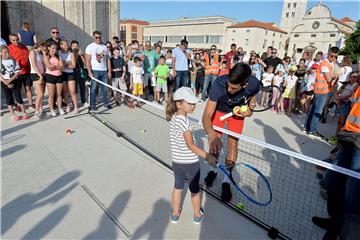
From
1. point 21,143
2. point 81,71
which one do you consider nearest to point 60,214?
point 21,143

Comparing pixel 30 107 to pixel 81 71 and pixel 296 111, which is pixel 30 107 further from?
pixel 296 111

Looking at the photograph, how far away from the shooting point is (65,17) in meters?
14.7

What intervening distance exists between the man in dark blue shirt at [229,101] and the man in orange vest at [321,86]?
3349 millimetres

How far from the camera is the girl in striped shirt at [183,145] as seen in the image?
2443 millimetres

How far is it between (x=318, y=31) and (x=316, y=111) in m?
74.7

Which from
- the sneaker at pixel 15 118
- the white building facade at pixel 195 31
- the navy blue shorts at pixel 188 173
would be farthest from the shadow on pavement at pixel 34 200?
the white building facade at pixel 195 31

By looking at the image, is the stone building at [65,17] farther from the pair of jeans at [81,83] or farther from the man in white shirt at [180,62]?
the man in white shirt at [180,62]

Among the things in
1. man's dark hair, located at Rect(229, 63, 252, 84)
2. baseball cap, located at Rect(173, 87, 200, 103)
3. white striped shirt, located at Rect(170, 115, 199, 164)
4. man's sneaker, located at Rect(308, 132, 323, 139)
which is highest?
man's dark hair, located at Rect(229, 63, 252, 84)

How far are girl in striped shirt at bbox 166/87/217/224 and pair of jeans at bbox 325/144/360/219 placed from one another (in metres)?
1.44

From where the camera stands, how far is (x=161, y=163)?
4219mm

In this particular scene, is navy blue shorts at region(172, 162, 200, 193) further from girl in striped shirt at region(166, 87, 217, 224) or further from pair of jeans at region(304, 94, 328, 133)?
pair of jeans at region(304, 94, 328, 133)

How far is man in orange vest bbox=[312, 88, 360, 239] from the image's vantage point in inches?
94.4

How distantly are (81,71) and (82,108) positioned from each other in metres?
1.18

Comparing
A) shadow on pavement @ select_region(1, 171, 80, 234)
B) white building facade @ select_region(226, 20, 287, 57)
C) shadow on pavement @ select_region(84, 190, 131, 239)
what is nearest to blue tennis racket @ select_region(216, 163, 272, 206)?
shadow on pavement @ select_region(84, 190, 131, 239)
